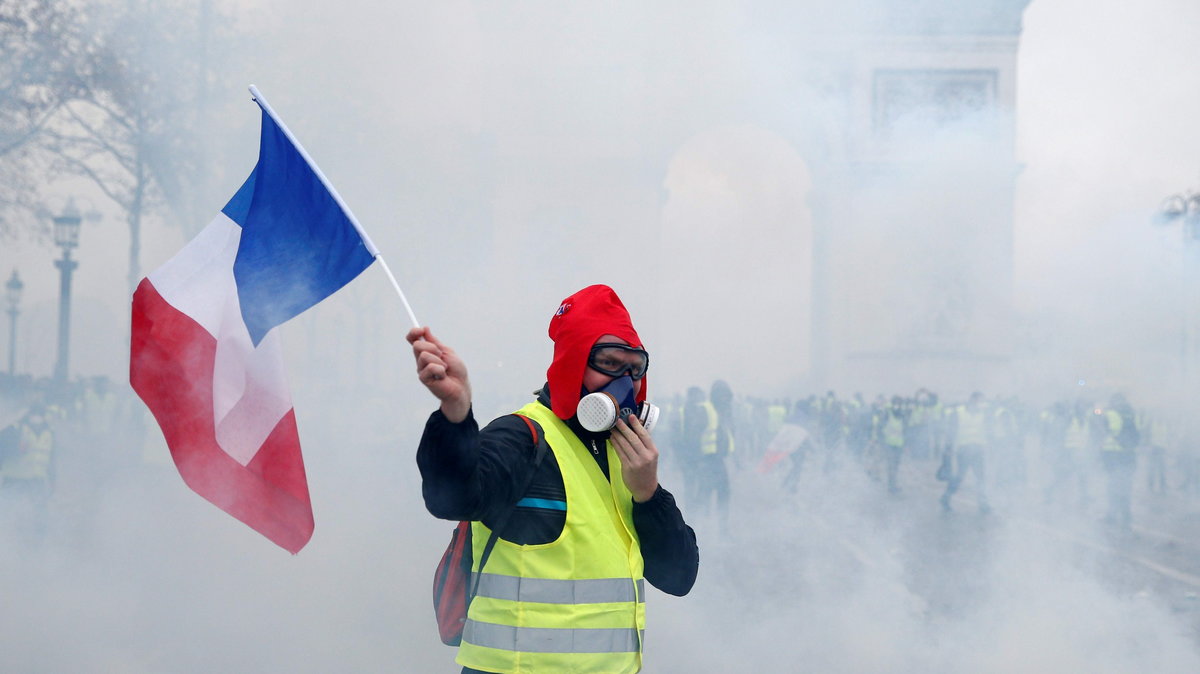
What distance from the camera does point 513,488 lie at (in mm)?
1531

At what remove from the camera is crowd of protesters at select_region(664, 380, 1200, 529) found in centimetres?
797

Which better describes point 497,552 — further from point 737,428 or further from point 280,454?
point 737,428

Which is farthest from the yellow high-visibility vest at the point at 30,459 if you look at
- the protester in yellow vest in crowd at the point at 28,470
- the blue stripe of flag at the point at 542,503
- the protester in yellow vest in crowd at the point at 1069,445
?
the protester in yellow vest in crowd at the point at 1069,445

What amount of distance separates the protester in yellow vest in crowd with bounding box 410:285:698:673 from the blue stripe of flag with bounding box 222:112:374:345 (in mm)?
422

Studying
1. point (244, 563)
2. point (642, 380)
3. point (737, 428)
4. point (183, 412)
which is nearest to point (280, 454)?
point (183, 412)

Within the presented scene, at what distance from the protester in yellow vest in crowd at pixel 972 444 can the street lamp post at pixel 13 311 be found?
23.2 ft

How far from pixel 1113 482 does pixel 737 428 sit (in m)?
4.14

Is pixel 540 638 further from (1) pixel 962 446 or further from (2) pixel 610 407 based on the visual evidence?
(1) pixel 962 446

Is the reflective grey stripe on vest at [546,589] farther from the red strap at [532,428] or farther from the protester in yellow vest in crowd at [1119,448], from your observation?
the protester in yellow vest in crowd at [1119,448]

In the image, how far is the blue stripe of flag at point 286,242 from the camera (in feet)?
5.97

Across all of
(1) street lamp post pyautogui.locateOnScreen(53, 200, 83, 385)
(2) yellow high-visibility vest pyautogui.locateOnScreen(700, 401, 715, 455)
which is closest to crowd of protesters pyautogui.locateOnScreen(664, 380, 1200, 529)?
(2) yellow high-visibility vest pyautogui.locateOnScreen(700, 401, 715, 455)

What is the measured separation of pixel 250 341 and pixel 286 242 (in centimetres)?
18

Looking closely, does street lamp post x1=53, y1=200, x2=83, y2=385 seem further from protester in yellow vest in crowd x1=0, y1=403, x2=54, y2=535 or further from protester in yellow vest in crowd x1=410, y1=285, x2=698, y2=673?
protester in yellow vest in crowd x1=410, y1=285, x2=698, y2=673

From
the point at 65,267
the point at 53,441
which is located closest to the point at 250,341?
the point at 53,441
